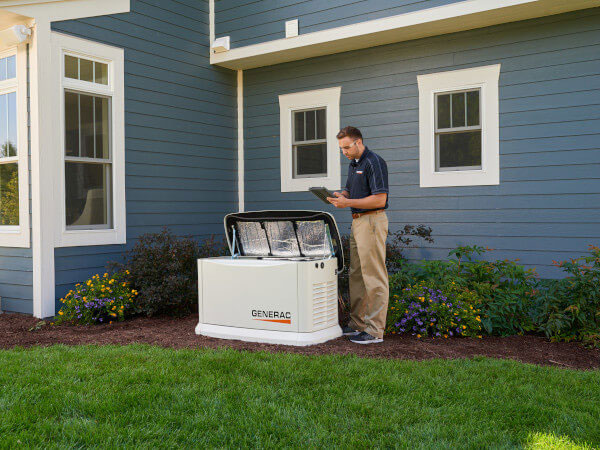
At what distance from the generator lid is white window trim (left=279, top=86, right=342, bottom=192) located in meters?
2.65

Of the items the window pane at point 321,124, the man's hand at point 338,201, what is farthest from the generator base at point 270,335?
the window pane at point 321,124

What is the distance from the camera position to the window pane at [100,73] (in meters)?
6.41

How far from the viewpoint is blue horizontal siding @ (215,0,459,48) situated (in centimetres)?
659

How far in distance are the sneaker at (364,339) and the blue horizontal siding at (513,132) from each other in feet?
7.47

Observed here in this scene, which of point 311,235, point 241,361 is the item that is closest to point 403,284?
point 311,235

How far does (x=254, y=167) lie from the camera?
8195mm

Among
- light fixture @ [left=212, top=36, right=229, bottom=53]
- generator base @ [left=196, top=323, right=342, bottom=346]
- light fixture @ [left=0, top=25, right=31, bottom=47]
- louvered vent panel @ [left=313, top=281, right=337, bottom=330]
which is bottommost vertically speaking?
generator base @ [left=196, top=323, right=342, bottom=346]

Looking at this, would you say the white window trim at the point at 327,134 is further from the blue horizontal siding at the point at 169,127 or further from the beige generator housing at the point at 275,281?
the beige generator housing at the point at 275,281

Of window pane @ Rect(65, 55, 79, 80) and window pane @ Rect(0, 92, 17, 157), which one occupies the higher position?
window pane @ Rect(65, 55, 79, 80)

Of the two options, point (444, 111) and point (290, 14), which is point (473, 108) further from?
point (290, 14)

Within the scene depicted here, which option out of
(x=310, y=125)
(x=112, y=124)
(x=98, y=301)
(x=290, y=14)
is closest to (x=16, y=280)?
(x=98, y=301)

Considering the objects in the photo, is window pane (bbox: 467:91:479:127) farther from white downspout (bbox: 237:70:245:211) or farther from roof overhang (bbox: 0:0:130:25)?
roof overhang (bbox: 0:0:130:25)

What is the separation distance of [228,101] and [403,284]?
4157 mm

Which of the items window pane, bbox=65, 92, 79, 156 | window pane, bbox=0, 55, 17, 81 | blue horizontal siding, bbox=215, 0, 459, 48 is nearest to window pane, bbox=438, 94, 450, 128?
blue horizontal siding, bbox=215, 0, 459, 48
